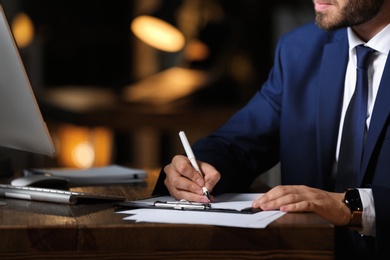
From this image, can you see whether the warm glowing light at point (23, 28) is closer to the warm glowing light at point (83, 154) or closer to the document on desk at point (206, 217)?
the warm glowing light at point (83, 154)

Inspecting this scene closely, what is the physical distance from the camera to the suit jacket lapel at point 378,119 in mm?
1983

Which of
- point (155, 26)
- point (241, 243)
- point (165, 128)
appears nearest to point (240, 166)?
point (241, 243)

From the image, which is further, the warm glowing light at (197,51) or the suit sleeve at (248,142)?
the warm glowing light at (197,51)

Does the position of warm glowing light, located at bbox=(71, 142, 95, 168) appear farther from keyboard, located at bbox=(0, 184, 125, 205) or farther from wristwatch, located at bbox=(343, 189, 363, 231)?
wristwatch, located at bbox=(343, 189, 363, 231)

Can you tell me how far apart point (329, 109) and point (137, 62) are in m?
4.19

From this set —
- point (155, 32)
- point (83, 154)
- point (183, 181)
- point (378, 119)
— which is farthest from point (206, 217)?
point (83, 154)

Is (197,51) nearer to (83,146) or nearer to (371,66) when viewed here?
(83,146)

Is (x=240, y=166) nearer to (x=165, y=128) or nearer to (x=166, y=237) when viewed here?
(x=166, y=237)

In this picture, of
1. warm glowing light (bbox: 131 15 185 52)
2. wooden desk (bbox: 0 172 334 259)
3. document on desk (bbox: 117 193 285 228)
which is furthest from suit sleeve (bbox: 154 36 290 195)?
warm glowing light (bbox: 131 15 185 52)

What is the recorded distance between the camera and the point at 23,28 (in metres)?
6.04

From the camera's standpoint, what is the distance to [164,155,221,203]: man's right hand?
1.71 metres

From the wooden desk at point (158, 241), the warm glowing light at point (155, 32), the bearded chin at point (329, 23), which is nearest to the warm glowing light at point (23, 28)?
the warm glowing light at point (155, 32)

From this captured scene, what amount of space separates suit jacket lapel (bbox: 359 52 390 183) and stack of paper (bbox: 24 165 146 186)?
55cm

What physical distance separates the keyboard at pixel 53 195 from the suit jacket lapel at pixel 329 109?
664 mm
